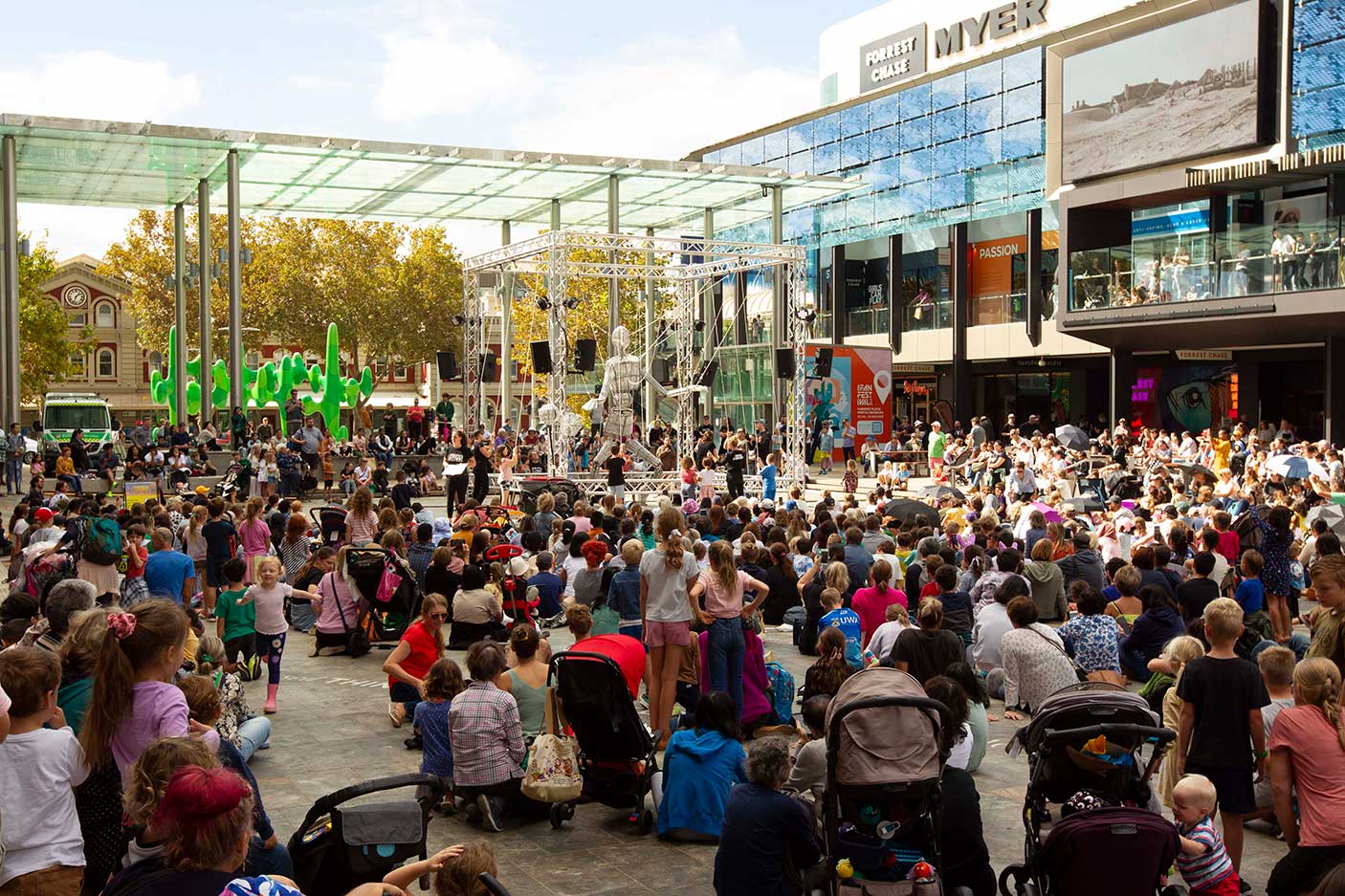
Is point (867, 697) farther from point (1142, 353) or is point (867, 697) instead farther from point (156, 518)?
point (1142, 353)

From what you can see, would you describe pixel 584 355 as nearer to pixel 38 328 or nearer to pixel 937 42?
pixel 937 42

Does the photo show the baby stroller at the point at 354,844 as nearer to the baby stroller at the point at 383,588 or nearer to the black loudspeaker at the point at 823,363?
the baby stroller at the point at 383,588

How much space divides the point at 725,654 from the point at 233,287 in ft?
80.2

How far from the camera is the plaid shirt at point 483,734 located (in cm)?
696

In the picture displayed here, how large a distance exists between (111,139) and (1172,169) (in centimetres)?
2404

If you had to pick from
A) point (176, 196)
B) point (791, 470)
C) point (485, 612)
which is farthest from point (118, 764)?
point (176, 196)

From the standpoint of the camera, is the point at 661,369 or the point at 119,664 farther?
the point at 661,369

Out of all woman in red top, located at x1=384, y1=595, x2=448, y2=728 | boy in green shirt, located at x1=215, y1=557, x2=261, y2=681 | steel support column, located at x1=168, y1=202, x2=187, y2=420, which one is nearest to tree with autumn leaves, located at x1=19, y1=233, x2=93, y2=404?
steel support column, located at x1=168, y1=202, x2=187, y2=420

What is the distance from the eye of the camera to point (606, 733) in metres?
7.09

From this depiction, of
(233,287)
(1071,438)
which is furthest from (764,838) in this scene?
(233,287)

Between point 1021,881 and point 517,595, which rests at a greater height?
point 517,595

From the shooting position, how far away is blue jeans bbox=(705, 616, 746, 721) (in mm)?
8484

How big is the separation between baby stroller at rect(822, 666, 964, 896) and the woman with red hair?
2579 millimetres

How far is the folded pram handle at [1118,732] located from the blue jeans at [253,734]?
4520 millimetres
